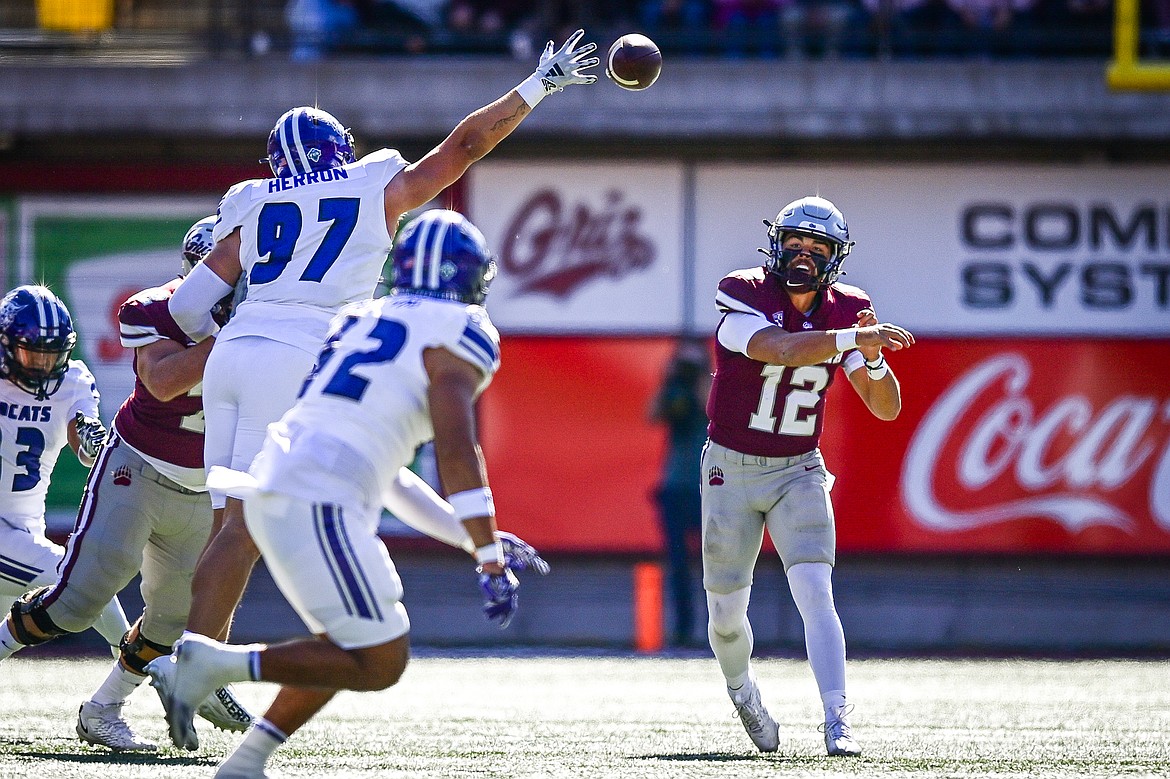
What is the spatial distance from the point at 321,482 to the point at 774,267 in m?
2.71

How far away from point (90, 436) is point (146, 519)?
0.52m

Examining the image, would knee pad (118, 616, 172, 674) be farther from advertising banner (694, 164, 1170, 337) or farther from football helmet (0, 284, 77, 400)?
advertising banner (694, 164, 1170, 337)

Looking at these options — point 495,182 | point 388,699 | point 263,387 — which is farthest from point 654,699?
point 495,182

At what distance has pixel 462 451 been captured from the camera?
15.1ft

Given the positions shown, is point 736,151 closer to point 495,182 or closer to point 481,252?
point 495,182

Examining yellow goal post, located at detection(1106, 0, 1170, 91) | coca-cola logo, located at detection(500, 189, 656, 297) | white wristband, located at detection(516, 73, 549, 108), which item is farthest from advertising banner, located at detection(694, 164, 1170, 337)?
white wristband, located at detection(516, 73, 549, 108)

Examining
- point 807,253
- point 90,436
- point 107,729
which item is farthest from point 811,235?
point 107,729

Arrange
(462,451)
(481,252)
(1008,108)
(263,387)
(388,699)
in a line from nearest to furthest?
(462,451) → (481,252) → (263,387) → (388,699) → (1008,108)

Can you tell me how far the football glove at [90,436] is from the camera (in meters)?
6.92

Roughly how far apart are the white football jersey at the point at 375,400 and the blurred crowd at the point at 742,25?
29.6 feet

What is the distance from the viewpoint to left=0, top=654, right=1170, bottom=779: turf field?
5.59 metres

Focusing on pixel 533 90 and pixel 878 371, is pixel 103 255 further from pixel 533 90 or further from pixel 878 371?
pixel 878 371

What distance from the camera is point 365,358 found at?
4723mm

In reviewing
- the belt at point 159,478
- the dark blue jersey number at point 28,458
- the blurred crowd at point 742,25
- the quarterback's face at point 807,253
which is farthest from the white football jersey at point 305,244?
the blurred crowd at point 742,25
